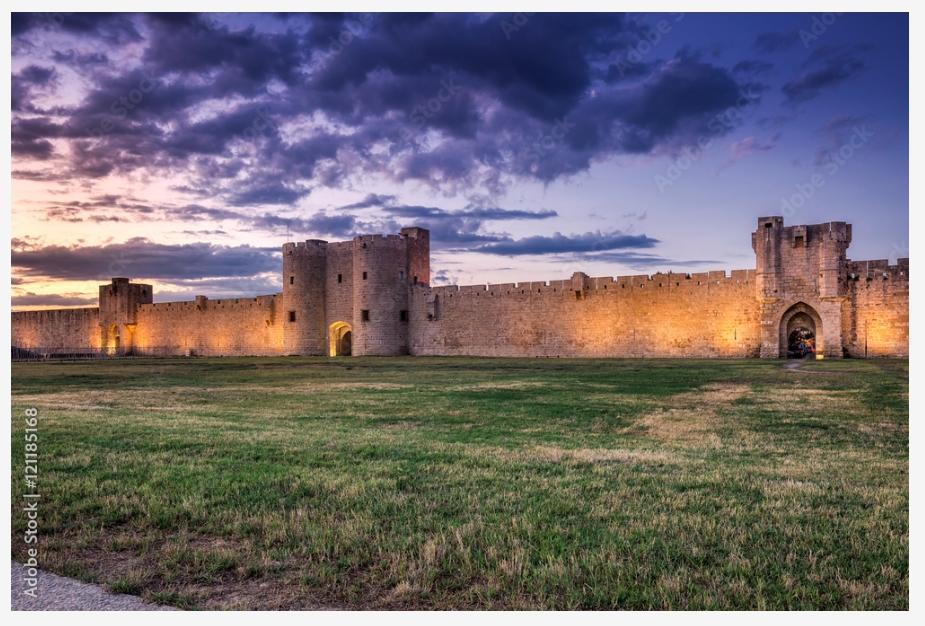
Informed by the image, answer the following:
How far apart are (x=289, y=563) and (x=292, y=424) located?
5437 millimetres

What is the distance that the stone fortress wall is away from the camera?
28312mm

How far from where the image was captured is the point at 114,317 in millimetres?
53781

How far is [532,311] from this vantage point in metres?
36.9

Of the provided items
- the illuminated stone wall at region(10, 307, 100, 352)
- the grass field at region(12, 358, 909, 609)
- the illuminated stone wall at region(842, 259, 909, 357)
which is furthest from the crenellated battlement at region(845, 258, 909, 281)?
the illuminated stone wall at region(10, 307, 100, 352)

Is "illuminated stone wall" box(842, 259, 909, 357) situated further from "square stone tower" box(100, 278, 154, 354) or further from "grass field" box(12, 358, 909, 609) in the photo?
"square stone tower" box(100, 278, 154, 354)

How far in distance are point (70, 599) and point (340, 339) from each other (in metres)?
40.8

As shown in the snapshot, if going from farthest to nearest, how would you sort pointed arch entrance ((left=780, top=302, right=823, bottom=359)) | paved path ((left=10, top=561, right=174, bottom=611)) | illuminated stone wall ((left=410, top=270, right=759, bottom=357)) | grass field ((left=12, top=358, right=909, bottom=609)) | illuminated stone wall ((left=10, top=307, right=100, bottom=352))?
1. illuminated stone wall ((left=10, top=307, right=100, bottom=352))
2. illuminated stone wall ((left=410, top=270, right=759, bottom=357))
3. pointed arch entrance ((left=780, top=302, right=823, bottom=359))
4. grass field ((left=12, top=358, right=909, bottom=609))
5. paved path ((left=10, top=561, right=174, bottom=611))

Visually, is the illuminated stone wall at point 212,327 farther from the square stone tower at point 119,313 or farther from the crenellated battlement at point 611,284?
the crenellated battlement at point 611,284

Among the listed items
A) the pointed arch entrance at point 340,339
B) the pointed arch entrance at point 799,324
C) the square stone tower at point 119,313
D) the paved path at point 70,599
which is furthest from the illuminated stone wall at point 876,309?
the square stone tower at point 119,313

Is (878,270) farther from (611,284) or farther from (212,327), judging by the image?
(212,327)

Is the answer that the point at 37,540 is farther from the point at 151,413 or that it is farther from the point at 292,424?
the point at 151,413

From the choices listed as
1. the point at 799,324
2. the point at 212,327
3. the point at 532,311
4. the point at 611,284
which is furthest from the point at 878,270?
the point at 212,327

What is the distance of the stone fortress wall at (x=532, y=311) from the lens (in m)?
28.3

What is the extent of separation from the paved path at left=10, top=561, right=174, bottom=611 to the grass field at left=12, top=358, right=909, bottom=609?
0.08 metres
